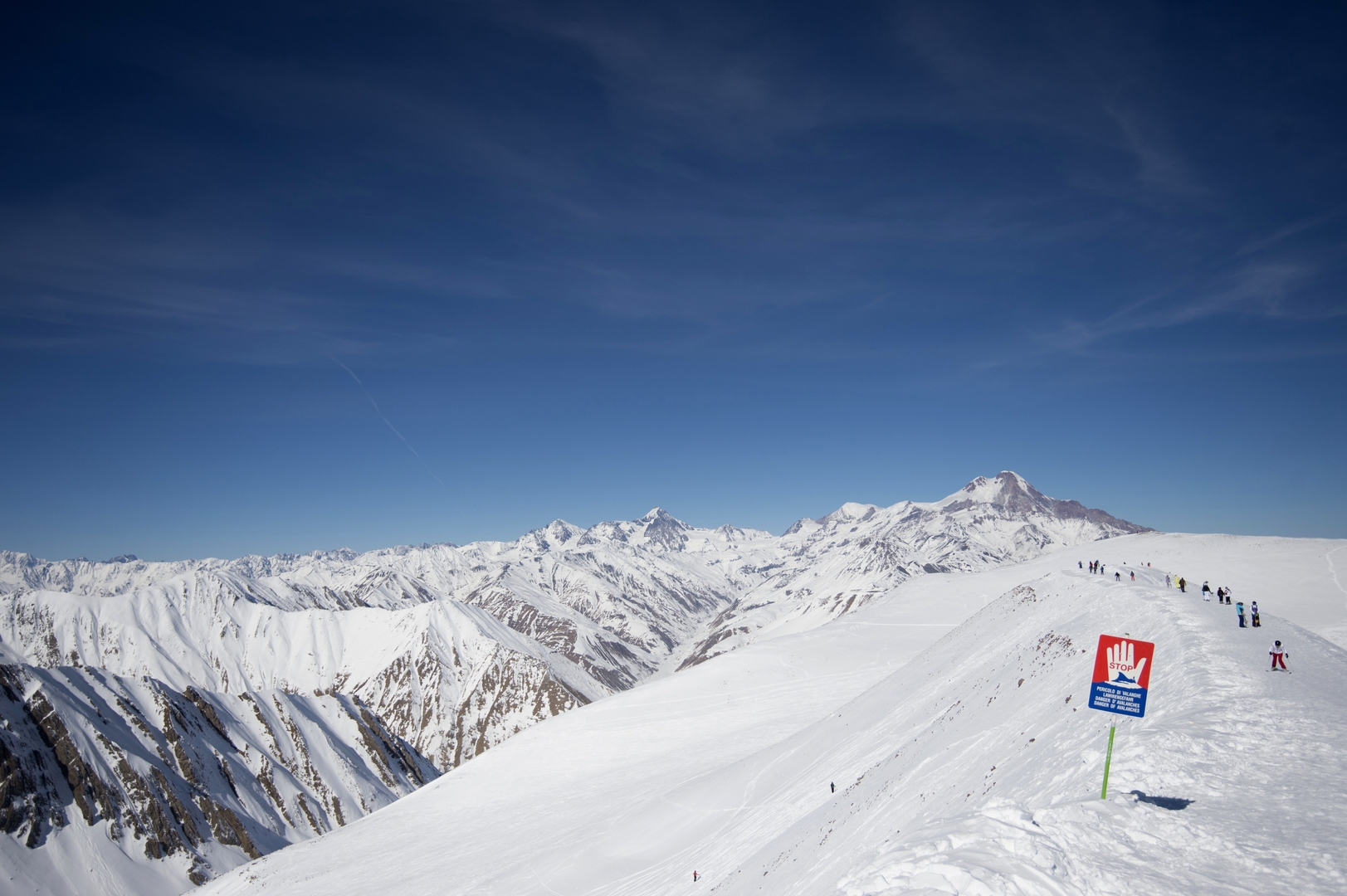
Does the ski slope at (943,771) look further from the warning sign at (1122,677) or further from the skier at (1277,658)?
the warning sign at (1122,677)

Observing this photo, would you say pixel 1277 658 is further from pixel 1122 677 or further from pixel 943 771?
pixel 1122 677

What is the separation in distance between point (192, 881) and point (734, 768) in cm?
11444

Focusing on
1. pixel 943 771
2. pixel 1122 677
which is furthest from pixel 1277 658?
pixel 1122 677

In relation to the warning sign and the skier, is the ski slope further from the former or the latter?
the warning sign

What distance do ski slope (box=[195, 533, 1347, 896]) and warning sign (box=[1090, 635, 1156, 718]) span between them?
1722mm

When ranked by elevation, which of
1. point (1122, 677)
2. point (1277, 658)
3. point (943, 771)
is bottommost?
point (943, 771)

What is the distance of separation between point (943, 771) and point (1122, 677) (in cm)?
1169

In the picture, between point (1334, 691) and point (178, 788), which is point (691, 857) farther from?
point (178, 788)

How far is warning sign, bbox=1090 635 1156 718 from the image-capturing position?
41.1ft

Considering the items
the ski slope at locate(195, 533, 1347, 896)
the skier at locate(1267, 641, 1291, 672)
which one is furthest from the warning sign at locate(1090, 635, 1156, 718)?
the skier at locate(1267, 641, 1291, 672)

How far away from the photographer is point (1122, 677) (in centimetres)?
1287

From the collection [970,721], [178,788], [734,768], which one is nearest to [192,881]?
[178,788]

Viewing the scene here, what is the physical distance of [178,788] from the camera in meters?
121

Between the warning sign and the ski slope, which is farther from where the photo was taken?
the warning sign
